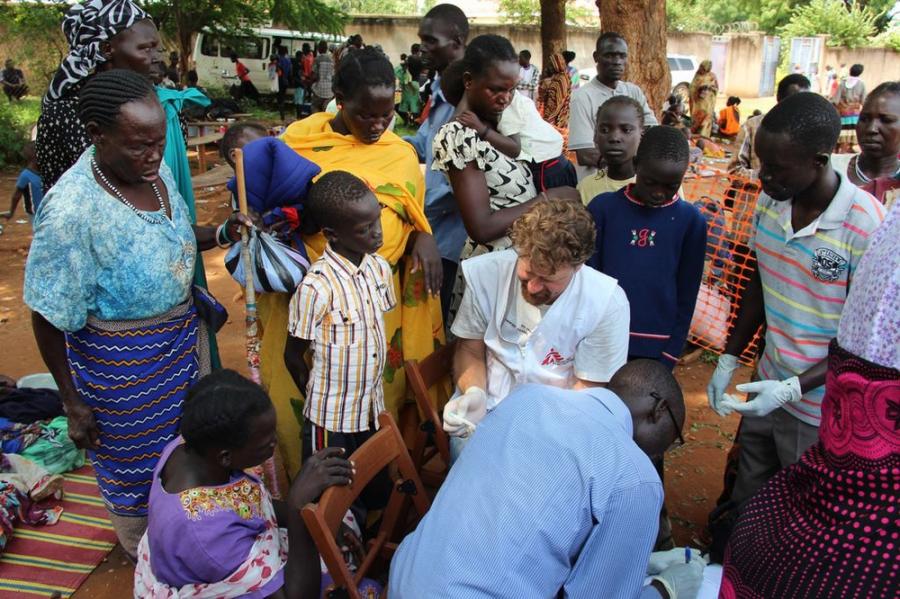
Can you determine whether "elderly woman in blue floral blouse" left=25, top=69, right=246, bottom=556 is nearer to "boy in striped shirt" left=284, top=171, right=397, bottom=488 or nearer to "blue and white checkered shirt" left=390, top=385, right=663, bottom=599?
"boy in striped shirt" left=284, top=171, right=397, bottom=488

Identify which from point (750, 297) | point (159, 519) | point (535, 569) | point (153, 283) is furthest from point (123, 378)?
point (750, 297)

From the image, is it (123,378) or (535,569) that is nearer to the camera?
(535,569)

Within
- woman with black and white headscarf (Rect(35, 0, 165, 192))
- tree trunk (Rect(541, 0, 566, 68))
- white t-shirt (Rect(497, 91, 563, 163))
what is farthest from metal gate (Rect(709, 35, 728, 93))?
woman with black and white headscarf (Rect(35, 0, 165, 192))

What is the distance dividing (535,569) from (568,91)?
8.22m

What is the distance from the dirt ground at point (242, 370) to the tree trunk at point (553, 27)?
20.1 feet

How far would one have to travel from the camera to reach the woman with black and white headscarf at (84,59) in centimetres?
246

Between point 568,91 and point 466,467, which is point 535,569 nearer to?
point 466,467

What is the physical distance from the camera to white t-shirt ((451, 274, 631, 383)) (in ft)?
7.93

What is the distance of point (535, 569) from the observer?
4.86ft

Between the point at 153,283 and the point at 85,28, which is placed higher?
the point at 85,28

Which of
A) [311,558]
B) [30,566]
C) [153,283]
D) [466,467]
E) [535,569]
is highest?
[153,283]

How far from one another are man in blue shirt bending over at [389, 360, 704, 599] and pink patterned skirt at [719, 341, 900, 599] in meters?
0.26

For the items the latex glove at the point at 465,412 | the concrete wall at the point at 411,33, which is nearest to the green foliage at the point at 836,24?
the concrete wall at the point at 411,33

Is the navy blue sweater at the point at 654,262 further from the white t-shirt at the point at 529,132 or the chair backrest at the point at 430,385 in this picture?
the chair backrest at the point at 430,385
